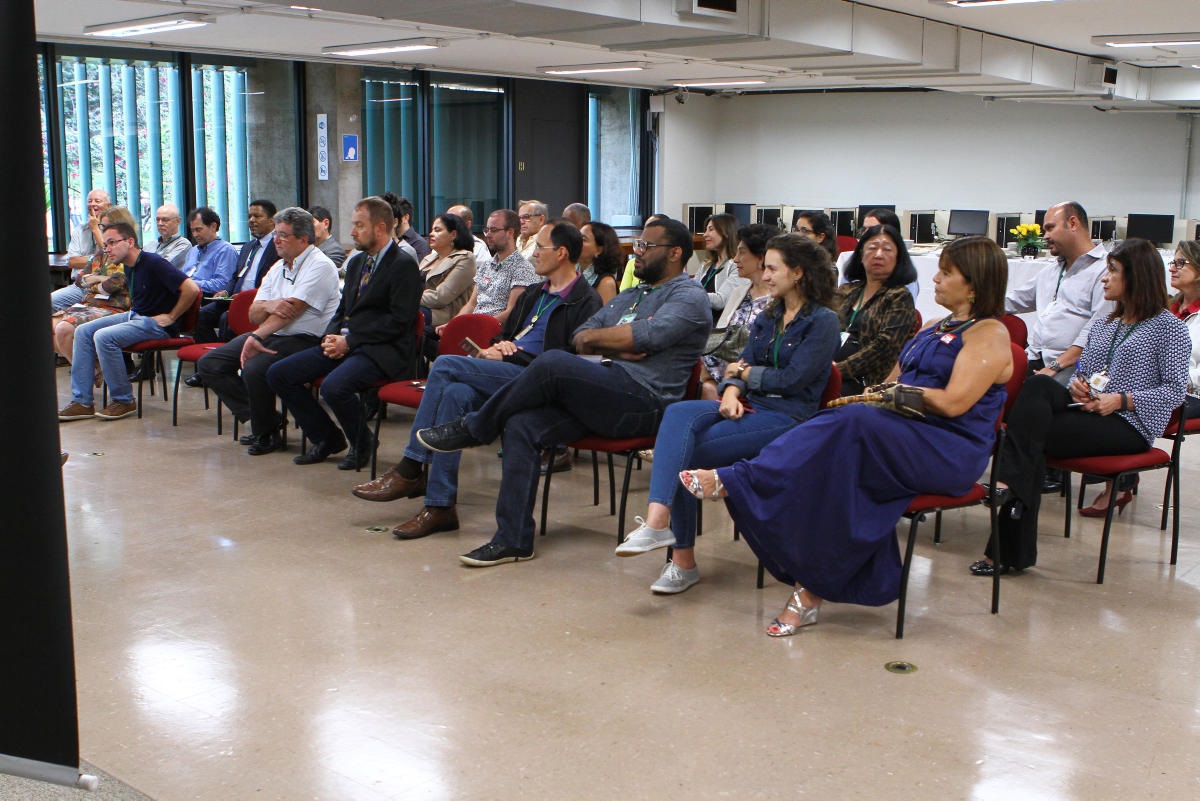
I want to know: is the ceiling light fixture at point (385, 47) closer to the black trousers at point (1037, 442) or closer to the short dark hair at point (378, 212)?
the short dark hair at point (378, 212)

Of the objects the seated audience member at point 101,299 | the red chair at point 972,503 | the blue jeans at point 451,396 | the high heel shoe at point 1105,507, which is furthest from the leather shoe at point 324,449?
the high heel shoe at point 1105,507

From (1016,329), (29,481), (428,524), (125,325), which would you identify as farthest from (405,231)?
(29,481)

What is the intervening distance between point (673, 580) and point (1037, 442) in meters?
1.37

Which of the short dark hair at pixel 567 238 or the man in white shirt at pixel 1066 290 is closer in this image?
the short dark hair at pixel 567 238

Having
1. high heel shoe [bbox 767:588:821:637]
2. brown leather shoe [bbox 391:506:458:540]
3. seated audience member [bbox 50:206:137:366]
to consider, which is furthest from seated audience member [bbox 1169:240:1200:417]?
seated audience member [bbox 50:206:137:366]

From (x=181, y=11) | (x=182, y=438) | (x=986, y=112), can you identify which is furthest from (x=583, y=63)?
(x=182, y=438)

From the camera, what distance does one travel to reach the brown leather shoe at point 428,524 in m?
4.55

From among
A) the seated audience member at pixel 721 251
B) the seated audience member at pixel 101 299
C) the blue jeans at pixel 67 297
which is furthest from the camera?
the blue jeans at pixel 67 297

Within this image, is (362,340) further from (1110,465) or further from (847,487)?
(1110,465)

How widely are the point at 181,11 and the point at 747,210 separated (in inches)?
324

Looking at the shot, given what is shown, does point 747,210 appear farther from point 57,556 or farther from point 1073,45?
point 57,556

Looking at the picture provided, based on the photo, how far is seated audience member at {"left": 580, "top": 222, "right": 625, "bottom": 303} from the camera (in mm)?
5770

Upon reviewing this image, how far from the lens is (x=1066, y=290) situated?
505cm

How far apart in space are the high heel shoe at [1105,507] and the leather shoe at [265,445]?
3.96m
